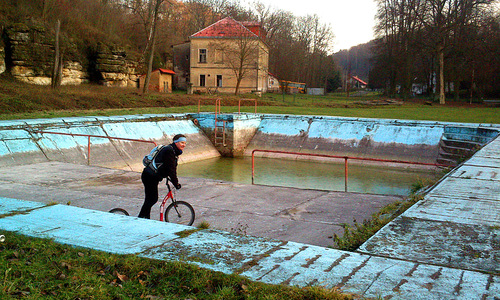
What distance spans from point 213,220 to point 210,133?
1842cm

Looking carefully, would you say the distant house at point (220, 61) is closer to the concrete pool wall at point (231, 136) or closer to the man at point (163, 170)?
the concrete pool wall at point (231, 136)

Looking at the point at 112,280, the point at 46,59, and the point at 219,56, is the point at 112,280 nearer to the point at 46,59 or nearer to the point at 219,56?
the point at 46,59

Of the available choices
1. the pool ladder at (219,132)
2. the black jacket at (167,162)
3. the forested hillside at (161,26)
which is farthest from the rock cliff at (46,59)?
the black jacket at (167,162)

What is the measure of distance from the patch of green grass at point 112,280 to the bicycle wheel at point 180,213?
8.98 feet

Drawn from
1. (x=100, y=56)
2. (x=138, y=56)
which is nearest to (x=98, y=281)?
(x=100, y=56)

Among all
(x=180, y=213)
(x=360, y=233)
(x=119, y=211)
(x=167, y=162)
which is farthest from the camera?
(x=180, y=213)

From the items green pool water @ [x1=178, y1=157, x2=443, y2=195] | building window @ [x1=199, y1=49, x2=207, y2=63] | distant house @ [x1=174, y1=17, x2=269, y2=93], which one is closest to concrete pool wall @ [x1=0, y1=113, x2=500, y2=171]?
green pool water @ [x1=178, y1=157, x2=443, y2=195]

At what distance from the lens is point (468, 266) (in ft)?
17.3

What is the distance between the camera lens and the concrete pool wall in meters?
16.8

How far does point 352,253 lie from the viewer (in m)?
5.58

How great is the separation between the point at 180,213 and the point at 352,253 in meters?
3.40

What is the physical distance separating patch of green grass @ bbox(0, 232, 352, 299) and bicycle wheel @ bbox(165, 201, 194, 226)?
2736mm

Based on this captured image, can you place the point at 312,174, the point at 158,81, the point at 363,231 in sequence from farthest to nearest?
the point at 158,81 < the point at 312,174 < the point at 363,231

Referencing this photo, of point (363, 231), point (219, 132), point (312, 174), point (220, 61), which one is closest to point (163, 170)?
point (363, 231)
